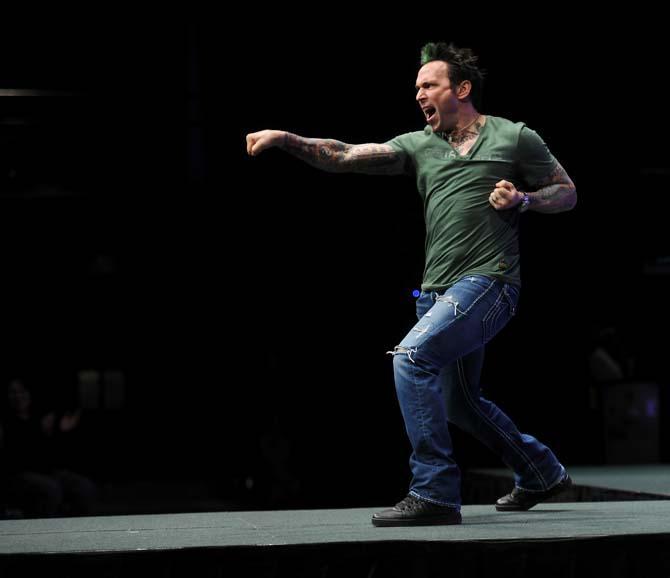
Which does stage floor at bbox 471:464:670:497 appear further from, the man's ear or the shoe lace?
the man's ear

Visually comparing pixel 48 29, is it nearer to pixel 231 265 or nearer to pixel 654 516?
pixel 231 265

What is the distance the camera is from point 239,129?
867 cm

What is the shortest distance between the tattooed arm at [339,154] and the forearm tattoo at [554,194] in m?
0.45

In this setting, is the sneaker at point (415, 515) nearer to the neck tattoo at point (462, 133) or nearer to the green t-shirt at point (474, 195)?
the green t-shirt at point (474, 195)

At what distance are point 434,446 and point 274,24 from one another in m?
5.50

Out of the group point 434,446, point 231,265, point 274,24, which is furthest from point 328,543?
point 231,265

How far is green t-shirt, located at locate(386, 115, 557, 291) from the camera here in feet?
10.7

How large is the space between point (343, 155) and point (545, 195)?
650 millimetres

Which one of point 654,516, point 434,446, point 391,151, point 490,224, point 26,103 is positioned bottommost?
point 654,516

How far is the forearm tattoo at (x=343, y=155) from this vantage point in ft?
10.8

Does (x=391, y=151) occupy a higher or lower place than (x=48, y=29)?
lower

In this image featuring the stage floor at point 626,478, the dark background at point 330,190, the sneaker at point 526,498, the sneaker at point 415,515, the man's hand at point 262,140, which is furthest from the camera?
the dark background at point 330,190

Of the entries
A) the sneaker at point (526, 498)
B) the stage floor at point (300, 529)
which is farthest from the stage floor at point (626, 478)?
the stage floor at point (300, 529)

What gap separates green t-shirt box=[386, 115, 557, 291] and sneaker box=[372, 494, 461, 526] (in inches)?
26.2
